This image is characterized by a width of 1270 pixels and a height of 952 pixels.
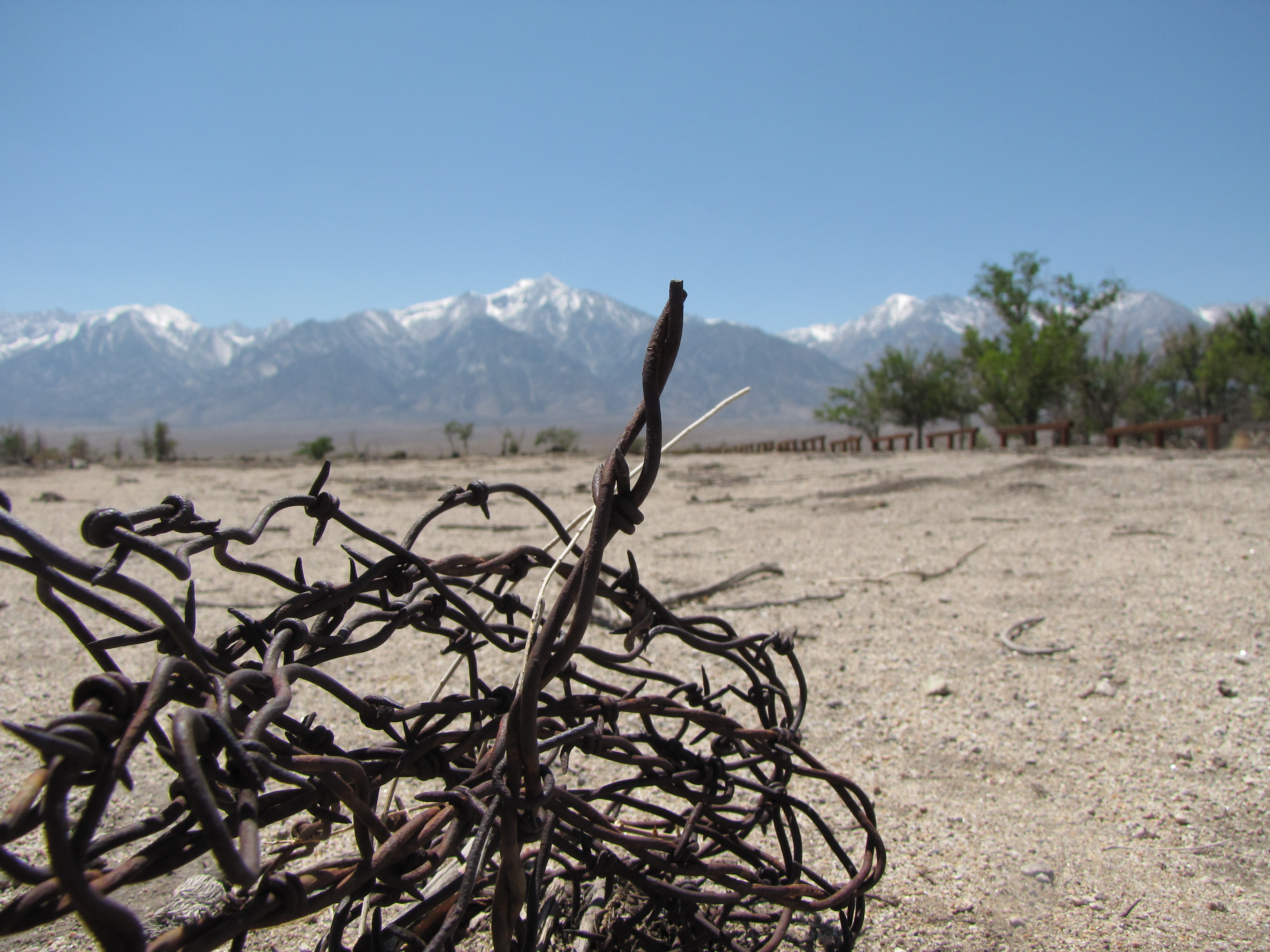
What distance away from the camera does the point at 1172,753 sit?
88.7 inches

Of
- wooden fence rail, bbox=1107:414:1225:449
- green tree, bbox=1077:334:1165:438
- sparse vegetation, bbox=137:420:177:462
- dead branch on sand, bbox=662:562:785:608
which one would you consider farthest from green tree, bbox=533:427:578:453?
dead branch on sand, bbox=662:562:785:608

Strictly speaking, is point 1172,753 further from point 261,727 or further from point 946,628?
point 261,727

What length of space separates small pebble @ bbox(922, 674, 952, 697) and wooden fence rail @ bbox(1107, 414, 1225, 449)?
41.7 ft

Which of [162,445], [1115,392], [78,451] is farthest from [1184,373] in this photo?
[78,451]

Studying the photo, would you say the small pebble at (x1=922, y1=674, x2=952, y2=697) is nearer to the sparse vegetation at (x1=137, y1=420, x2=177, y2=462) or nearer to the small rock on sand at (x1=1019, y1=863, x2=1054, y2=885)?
the small rock on sand at (x1=1019, y1=863, x2=1054, y2=885)

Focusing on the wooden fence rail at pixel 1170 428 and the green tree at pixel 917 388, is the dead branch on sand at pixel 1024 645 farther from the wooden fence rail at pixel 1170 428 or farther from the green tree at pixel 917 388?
the green tree at pixel 917 388

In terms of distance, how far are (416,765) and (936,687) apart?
8.21 feet

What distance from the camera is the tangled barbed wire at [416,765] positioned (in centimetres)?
56

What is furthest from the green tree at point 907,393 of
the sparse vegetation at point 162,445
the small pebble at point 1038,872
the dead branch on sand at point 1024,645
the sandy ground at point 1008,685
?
the small pebble at point 1038,872

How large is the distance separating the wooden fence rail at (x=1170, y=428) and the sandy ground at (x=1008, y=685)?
6240 mm

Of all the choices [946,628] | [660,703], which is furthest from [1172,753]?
[660,703]

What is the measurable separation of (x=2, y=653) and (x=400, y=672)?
1886 mm

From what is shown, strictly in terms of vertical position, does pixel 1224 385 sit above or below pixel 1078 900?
above

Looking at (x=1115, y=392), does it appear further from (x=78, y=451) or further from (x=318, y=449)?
(x=78, y=451)
